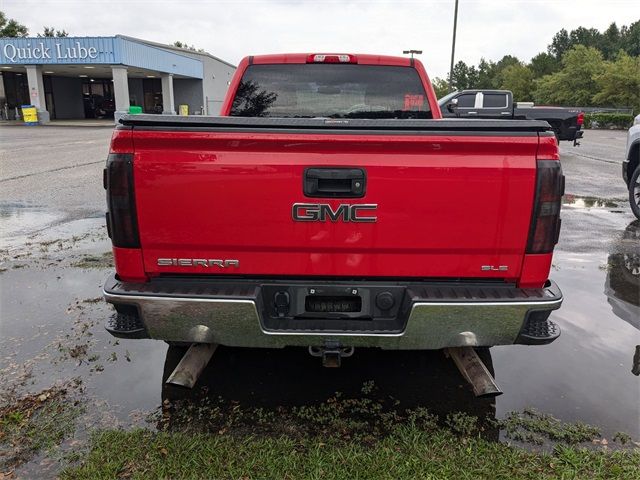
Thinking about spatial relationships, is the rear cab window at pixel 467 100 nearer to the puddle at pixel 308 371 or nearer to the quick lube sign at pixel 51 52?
the puddle at pixel 308 371

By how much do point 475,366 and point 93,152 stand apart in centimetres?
1845

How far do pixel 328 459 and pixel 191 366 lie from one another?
1.02m

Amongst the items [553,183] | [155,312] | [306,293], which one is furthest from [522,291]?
[155,312]

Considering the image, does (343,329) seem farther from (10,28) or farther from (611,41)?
(611,41)

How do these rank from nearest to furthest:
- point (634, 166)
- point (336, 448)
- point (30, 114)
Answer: point (336, 448) < point (634, 166) < point (30, 114)

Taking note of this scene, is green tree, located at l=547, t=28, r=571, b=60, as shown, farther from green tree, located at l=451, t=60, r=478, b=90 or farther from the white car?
the white car

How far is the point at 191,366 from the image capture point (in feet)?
10.6

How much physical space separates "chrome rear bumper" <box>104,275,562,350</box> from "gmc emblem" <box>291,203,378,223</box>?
1.21ft

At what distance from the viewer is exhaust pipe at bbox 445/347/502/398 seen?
3059mm

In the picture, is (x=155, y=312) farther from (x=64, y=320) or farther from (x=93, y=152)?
(x=93, y=152)

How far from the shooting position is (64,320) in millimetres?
4496

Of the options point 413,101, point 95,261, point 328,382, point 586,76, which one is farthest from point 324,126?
point 586,76

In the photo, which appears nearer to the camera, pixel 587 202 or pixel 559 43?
pixel 587 202

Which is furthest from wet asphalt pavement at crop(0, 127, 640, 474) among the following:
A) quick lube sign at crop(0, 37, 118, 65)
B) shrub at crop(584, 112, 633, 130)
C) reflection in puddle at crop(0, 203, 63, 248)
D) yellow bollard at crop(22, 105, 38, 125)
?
shrub at crop(584, 112, 633, 130)
